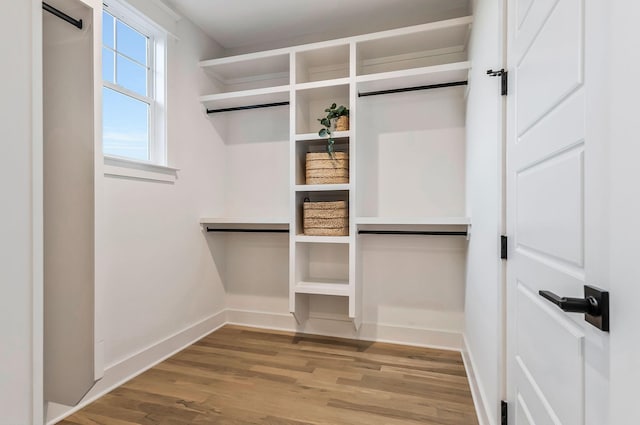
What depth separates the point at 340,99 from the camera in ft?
9.24

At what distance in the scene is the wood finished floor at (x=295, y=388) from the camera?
5.69 feet

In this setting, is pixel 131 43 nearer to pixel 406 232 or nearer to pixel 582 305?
pixel 406 232

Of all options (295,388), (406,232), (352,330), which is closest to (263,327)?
(352,330)

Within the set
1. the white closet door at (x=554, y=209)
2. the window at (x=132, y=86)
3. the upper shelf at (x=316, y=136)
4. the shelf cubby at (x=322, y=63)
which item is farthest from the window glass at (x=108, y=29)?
the white closet door at (x=554, y=209)

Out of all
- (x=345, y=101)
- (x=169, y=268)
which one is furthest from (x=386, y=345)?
(x=345, y=101)

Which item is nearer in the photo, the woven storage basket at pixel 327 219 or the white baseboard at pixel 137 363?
the white baseboard at pixel 137 363

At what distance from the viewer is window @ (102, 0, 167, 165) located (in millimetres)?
2092

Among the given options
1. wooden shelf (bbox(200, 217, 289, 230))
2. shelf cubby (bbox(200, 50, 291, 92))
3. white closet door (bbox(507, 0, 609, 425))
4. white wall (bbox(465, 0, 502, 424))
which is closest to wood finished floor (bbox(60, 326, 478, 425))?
white wall (bbox(465, 0, 502, 424))

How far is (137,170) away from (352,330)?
2096mm

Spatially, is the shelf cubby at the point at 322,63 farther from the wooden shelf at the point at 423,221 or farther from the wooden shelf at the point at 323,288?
the wooden shelf at the point at 323,288

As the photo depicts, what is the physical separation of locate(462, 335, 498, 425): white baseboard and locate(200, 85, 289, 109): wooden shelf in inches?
94.2

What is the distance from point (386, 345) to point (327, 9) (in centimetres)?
274

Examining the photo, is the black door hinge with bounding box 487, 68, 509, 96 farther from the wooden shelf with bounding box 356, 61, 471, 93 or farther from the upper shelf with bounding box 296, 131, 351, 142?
the upper shelf with bounding box 296, 131, 351, 142
